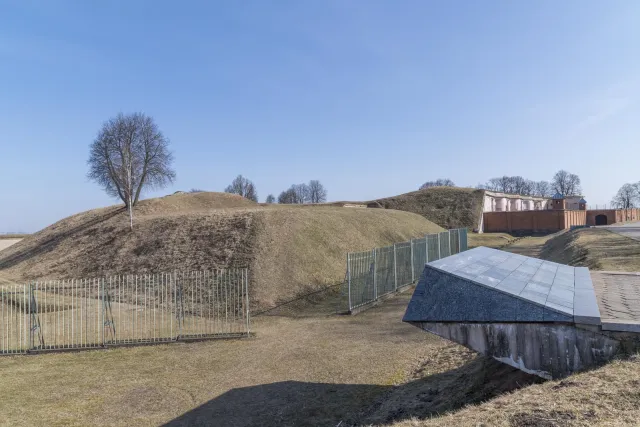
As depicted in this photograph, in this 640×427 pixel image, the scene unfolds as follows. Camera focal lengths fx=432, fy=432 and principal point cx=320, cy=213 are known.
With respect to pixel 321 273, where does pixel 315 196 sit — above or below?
above

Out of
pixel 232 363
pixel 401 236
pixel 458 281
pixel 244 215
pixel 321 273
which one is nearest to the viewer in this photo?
pixel 458 281

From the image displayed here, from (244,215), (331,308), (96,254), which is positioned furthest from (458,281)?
(96,254)

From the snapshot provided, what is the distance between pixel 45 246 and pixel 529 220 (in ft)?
183

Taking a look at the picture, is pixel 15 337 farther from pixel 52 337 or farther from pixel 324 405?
pixel 324 405

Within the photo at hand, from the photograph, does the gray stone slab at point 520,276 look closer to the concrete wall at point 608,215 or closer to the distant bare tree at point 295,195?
the concrete wall at point 608,215

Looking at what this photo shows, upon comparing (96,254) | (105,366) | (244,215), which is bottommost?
(105,366)

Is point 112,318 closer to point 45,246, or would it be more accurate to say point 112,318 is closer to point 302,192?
point 45,246

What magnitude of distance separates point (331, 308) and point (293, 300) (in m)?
1.78

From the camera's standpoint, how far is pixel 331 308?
1588cm

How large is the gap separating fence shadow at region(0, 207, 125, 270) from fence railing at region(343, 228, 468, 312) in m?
22.6

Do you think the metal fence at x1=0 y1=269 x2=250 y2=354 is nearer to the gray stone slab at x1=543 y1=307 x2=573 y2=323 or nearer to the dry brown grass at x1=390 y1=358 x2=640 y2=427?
the gray stone slab at x1=543 y1=307 x2=573 y2=323

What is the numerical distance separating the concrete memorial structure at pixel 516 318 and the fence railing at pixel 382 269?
872 cm

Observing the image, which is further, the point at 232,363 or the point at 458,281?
the point at 232,363

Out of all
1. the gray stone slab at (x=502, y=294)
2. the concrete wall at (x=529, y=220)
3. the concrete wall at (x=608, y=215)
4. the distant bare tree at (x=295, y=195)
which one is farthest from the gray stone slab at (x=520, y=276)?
the distant bare tree at (x=295, y=195)
